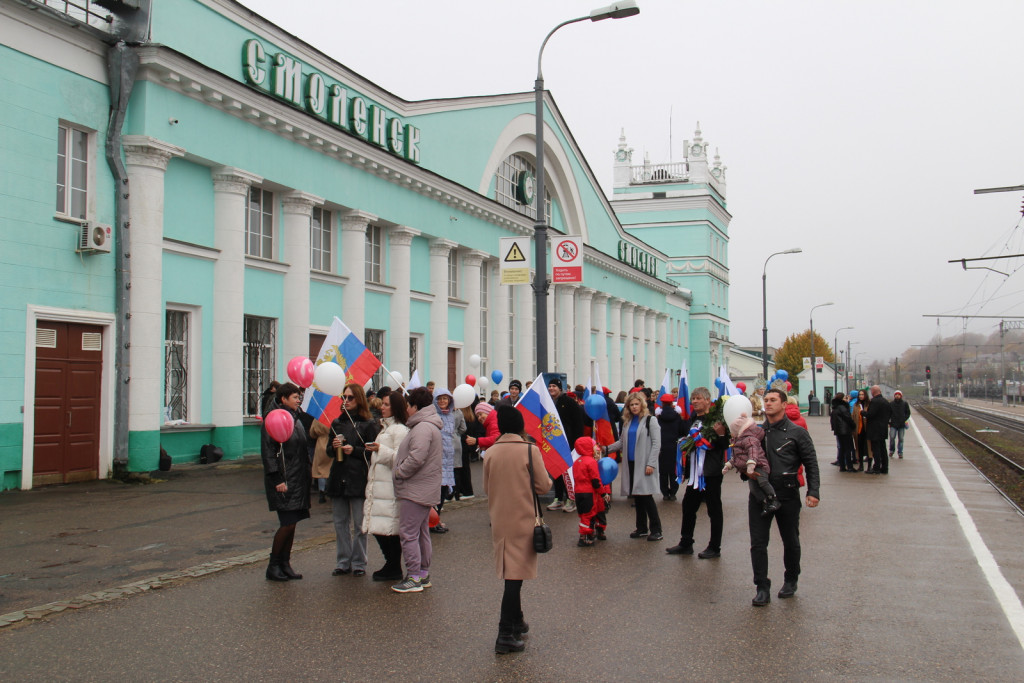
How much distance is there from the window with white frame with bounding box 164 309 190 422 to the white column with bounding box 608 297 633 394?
1195 inches

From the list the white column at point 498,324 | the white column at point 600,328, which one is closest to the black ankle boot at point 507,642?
the white column at point 498,324

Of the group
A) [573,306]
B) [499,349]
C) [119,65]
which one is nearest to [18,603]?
[119,65]

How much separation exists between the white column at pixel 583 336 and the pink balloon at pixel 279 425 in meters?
33.8

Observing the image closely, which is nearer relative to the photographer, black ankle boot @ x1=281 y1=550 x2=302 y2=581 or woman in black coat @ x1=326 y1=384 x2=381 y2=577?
black ankle boot @ x1=281 y1=550 x2=302 y2=581

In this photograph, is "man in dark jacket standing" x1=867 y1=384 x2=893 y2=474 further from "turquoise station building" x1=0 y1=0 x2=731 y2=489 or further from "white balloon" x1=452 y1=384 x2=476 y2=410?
"white balloon" x1=452 y1=384 x2=476 y2=410

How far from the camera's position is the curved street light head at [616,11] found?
51.4 feet

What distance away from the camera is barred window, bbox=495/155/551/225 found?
34.7 metres

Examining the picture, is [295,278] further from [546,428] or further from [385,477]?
[385,477]

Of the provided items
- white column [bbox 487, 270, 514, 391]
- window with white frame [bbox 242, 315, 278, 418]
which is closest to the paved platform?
window with white frame [bbox 242, 315, 278, 418]

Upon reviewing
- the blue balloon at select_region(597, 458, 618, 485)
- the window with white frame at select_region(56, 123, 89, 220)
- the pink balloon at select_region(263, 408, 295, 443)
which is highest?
the window with white frame at select_region(56, 123, 89, 220)

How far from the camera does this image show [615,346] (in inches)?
1844

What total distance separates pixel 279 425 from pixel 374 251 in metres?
17.7

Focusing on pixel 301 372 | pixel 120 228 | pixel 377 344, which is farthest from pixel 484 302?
pixel 301 372

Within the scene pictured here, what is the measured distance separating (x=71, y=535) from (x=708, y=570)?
22.8ft
